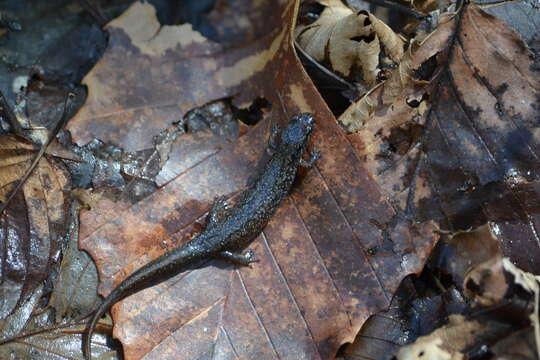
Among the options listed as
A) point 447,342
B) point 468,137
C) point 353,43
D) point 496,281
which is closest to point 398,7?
point 353,43

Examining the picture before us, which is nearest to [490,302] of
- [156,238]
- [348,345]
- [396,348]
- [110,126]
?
[396,348]

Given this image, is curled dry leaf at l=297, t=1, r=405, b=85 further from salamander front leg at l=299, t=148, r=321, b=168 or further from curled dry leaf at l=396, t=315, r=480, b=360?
curled dry leaf at l=396, t=315, r=480, b=360

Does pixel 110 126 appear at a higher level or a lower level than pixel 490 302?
higher

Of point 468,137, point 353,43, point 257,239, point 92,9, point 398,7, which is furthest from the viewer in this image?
point 92,9

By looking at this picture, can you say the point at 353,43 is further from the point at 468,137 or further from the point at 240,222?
the point at 240,222

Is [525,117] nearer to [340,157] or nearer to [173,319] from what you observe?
[340,157]

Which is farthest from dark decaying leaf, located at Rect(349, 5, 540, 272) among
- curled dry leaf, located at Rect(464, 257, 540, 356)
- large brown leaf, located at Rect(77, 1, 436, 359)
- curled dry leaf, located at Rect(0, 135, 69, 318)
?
curled dry leaf, located at Rect(0, 135, 69, 318)
